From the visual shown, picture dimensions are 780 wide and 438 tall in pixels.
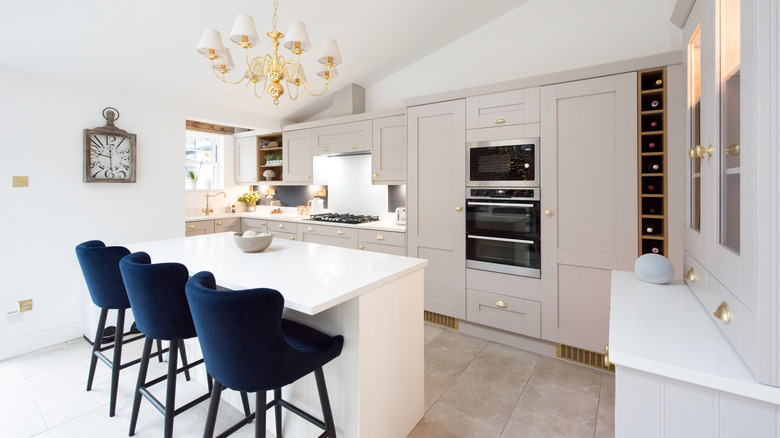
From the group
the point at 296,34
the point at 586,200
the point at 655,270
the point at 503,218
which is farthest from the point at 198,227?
the point at 655,270

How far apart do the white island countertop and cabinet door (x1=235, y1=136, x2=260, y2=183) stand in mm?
2770

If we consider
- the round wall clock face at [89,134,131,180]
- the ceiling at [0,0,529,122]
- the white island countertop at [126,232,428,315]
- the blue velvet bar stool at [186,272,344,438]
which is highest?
the ceiling at [0,0,529,122]

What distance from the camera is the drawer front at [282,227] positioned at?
452 cm

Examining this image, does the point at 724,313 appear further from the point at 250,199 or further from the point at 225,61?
the point at 250,199

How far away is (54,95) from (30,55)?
37 cm

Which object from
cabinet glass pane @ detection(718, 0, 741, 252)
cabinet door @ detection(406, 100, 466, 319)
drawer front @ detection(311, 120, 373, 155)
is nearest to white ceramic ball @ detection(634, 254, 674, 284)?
cabinet glass pane @ detection(718, 0, 741, 252)

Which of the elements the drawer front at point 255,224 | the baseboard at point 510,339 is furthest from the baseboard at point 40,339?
the baseboard at point 510,339

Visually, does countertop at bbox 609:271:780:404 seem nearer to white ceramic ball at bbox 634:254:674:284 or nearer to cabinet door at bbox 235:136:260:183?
white ceramic ball at bbox 634:254:674:284

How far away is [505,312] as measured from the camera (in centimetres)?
291

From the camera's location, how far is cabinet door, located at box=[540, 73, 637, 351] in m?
2.38

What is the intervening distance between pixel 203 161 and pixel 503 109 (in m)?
4.34

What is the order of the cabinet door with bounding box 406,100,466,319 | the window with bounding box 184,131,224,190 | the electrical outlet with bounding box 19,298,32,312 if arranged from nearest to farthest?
the electrical outlet with bounding box 19,298,32,312 → the cabinet door with bounding box 406,100,466,319 → the window with bounding box 184,131,224,190

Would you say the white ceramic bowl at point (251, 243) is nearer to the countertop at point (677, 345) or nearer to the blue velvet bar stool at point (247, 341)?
the blue velvet bar stool at point (247, 341)

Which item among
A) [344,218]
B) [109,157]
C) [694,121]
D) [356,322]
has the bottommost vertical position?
[356,322]
